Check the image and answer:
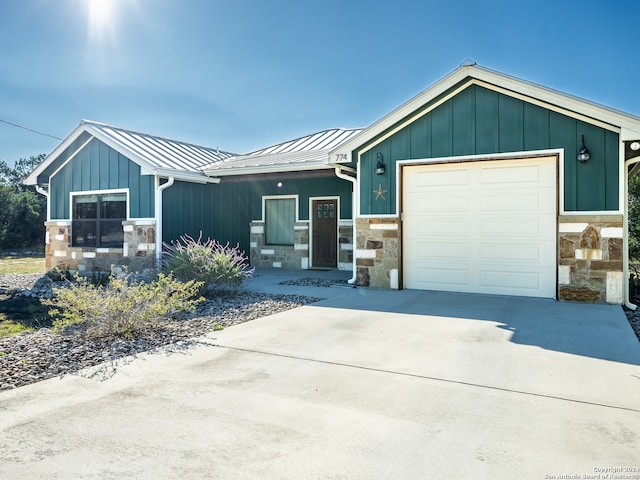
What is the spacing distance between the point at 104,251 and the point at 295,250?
16.3 ft

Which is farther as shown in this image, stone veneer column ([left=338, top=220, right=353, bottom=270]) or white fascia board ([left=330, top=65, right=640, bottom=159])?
stone veneer column ([left=338, top=220, right=353, bottom=270])

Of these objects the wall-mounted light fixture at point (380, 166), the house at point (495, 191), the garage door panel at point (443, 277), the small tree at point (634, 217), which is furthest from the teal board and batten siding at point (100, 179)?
the small tree at point (634, 217)

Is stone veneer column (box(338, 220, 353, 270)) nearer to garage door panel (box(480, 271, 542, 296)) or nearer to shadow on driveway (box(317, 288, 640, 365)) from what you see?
shadow on driveway (box(317, 288, 640, 365))

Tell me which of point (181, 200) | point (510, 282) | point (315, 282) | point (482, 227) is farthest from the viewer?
point (181, 200)

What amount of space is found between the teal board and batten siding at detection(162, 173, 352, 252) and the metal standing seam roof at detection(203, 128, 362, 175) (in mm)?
485

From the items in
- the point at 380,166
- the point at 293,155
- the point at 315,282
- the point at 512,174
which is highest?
the point at 293,155

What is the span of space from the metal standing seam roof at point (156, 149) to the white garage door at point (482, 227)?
237 inches

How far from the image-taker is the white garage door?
25.5ft

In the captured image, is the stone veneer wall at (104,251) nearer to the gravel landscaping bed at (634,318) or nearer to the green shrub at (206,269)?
the green shrub at (206,269)

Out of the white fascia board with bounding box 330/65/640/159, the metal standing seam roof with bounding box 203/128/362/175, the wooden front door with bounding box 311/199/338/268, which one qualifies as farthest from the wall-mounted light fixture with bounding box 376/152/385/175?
the wooden front door with bounding box 311/199/338/268

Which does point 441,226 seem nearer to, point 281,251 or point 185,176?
point 281,251

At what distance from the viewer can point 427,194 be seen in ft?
28.6

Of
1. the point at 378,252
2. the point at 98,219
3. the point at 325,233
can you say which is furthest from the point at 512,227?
the point at 98,219

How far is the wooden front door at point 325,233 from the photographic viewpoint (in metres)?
12.5
